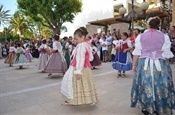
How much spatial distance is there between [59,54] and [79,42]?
4.30 metres

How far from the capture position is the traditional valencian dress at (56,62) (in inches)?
335

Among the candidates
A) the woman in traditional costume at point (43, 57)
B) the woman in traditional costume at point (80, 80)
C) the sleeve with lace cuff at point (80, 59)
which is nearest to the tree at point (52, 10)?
the woman in traditional costume at point (43, 57)

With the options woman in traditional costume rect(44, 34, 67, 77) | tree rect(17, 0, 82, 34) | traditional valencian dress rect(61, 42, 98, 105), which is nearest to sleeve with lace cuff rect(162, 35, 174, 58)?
traditional valencian dress rect(61, 42, 98, 105)

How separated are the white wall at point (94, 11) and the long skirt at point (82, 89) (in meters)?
27.8

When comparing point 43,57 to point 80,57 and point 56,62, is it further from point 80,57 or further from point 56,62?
point 80,57

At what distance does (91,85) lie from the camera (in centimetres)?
459

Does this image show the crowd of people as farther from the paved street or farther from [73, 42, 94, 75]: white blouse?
the paved street

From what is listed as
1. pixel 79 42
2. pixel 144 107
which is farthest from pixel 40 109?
pixel 144 107

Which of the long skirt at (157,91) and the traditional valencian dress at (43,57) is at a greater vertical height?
the traditional valencian dress at (43,57)

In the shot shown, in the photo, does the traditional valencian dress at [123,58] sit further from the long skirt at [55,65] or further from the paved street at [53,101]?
the long skirt at [55,65]

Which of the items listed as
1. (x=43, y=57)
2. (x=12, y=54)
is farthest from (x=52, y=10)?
(x=43, y=57)

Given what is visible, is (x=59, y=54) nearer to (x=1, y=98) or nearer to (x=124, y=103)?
(x=1, y=98)

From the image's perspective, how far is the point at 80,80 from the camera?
14.8 ft

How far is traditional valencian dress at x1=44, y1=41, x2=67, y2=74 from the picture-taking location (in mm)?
8516
